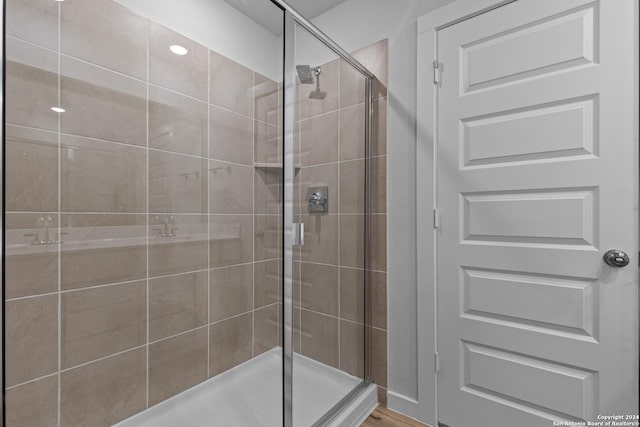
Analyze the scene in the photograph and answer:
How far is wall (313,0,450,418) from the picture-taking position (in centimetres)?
160

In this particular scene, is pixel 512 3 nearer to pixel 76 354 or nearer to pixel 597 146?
pixel 597 146

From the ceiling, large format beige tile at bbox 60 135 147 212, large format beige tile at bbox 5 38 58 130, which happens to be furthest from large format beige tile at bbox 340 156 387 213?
large format beige tile at bbox 5 38 58 130

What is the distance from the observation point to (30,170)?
86 cm

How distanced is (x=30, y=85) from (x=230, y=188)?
62cm

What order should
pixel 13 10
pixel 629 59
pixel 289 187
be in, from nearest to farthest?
pixel 13 10 → pixel 629 59 → pixel 289 187

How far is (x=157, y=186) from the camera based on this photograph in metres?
1.07

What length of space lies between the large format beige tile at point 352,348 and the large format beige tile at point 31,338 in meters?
1.13

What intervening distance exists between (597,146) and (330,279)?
1.20 metres

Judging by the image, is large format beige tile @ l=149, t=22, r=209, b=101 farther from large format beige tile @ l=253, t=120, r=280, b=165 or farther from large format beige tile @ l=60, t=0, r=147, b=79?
large format beige tile @ l=253, t=120, r=280, b=165

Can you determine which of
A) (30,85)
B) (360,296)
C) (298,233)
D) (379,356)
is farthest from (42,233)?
(379,356)

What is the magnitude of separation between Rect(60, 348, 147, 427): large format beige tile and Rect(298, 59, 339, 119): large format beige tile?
1143mm

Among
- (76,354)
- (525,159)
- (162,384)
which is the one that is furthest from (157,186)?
(525,159)

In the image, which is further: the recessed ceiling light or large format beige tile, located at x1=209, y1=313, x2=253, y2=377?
large format beige tile, located at x1=209, y1=313, x2=253, y2=377

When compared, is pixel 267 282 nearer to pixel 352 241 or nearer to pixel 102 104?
pixel 352 241
